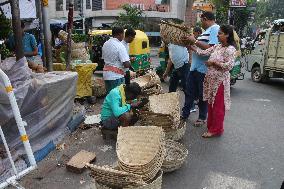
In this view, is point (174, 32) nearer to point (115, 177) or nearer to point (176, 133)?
point (176, 133)

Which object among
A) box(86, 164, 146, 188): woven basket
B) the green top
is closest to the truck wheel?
the green top

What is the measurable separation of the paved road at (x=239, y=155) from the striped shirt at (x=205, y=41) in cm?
113

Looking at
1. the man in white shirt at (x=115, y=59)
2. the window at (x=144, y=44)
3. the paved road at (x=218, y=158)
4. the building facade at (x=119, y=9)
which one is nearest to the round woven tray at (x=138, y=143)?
the paved road at (x=218, y=158)

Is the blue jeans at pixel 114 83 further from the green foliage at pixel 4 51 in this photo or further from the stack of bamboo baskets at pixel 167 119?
the green foliage at pixel 4 51

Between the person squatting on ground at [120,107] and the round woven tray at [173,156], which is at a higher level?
the person squatting on ground at [120,107]

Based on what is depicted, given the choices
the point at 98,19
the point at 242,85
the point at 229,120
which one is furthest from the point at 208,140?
the point at 98,19

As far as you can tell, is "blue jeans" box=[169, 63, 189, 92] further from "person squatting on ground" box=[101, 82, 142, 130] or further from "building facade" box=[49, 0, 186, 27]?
"building facade" box=[49, 0, 186, 27]

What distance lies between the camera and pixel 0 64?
5.23 metres

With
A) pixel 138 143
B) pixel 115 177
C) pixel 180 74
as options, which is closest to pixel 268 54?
pixel 180 74

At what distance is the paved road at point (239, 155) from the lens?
4.28 m

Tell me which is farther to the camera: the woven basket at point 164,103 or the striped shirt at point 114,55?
the striped shirt at point 114,55

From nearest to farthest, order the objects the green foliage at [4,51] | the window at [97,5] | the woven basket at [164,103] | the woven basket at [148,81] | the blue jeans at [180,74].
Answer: the woven basket at [164,103] → the woven basket at [148,81] → the blue jeans at [180,74] → the green foliage at [4,51] → the window at [97,5]

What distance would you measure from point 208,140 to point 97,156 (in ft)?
6.18

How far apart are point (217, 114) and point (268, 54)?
6465 mm
